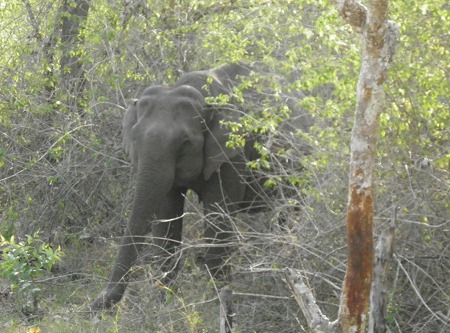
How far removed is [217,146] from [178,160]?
43 cm

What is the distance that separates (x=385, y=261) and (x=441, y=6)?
2369 millimetres

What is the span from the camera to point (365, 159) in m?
6.58

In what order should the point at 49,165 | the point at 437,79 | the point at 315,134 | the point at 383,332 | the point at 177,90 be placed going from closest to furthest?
the point at 383,332, the point at 437,79, the point at 315,134, the point at 177,90, the point at 49,165

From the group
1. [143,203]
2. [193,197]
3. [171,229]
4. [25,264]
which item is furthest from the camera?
[193,197]

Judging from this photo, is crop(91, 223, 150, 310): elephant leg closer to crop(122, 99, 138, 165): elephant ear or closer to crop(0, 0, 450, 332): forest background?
crop(0, 0, 450, 332): forest background

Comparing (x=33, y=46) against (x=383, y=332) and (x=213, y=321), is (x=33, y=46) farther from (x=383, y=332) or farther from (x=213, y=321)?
(x=383, y=332)

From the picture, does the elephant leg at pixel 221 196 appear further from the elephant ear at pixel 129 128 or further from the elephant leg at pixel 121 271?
the elephant leg at pixel 121 271

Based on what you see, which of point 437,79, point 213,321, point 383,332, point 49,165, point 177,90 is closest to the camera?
point 383,332

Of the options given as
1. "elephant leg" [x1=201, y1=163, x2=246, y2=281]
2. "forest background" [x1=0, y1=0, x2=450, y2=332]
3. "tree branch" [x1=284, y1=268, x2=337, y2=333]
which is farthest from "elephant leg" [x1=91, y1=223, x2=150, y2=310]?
"tree branch" [x1=284, y1=268, x2=337, y2=333]

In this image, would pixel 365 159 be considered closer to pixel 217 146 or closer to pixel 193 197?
pixel 217 146

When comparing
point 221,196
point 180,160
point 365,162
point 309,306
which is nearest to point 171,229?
point 221,196

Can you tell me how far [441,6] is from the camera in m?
8.52

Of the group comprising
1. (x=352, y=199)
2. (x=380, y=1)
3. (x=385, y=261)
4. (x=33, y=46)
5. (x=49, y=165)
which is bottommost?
(x=49, y=165)

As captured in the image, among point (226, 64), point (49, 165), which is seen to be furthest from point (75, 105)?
point (226, 64)
